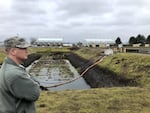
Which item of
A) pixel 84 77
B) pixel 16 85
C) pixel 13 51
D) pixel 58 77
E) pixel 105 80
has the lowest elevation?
pixel 84 77

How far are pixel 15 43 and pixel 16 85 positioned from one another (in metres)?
0.48

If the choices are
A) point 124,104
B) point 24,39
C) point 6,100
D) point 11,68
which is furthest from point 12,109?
point 124,104

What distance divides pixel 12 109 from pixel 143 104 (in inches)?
264

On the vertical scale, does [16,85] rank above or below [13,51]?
below

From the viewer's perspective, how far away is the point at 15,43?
3658 mm

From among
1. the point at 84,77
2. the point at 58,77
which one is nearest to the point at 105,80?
the point at 84,77

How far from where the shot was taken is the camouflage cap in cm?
366

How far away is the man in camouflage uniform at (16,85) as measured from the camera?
347 centimetres

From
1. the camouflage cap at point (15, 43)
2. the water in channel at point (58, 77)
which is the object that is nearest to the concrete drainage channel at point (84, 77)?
the water in channel at point (58, 77)

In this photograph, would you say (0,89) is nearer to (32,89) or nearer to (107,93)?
(32,89)

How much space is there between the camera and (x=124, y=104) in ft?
31.4

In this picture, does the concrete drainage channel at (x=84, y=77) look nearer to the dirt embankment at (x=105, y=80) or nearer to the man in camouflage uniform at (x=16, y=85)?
the dirt embankment at (x=105, y=80)

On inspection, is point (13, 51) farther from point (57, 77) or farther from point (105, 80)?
point (57, 77)

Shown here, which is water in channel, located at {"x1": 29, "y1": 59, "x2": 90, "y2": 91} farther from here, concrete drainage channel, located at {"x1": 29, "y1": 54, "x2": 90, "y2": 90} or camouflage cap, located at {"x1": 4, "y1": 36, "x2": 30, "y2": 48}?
camouflage cap, located at {"x1": 4, "y1": 36, "x2": 30, "y2": 48}
